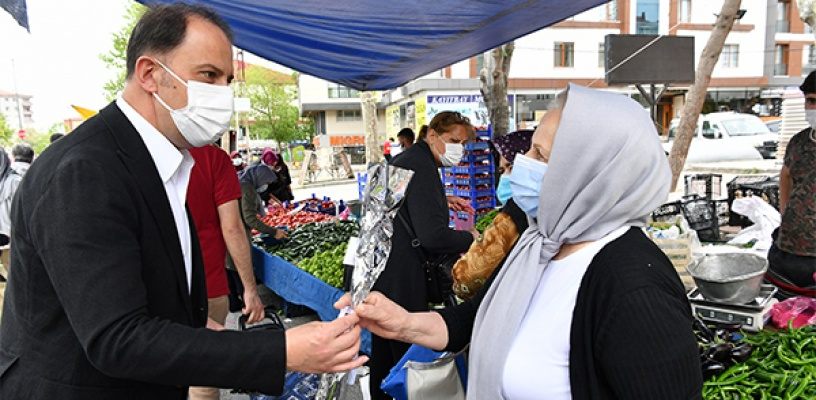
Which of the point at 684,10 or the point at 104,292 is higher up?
the point at 684,10

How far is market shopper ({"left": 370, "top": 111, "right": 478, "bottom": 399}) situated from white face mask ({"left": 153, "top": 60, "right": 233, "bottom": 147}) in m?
1.57

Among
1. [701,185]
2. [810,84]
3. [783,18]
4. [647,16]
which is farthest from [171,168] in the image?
[783,18]

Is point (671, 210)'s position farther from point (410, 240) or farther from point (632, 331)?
point (632, 331)

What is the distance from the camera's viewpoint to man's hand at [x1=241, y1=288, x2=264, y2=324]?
10.2 feet

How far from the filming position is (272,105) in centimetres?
4403

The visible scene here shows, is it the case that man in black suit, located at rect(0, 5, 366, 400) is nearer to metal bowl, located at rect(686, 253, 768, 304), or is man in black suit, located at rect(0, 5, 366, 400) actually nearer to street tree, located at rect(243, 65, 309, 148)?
metal bowl, located at rect(686, 253, 768, 304)

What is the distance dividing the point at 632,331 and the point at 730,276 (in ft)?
5.85

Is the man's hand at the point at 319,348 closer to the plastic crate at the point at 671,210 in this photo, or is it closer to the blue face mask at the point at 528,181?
the blue face mask at the point at 528,181

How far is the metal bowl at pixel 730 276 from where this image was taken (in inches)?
94.7

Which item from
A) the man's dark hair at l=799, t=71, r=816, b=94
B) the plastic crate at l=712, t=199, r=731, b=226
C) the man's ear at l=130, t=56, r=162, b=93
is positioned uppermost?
the man's dark hair at l=799, t=71, r=816, b=94

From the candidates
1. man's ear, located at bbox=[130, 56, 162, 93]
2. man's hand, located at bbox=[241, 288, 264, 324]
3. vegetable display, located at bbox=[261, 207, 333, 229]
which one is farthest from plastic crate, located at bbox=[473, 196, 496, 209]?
man's ear, located at bbox=[130, 56, 162, 93]

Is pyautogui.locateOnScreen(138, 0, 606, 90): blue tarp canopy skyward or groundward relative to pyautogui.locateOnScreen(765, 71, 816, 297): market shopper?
skyward

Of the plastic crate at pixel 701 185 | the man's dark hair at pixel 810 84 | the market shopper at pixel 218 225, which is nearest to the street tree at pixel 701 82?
the plastic crate at pixel 701 185

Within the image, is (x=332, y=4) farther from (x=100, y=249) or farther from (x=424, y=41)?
(x=100, y=249)
